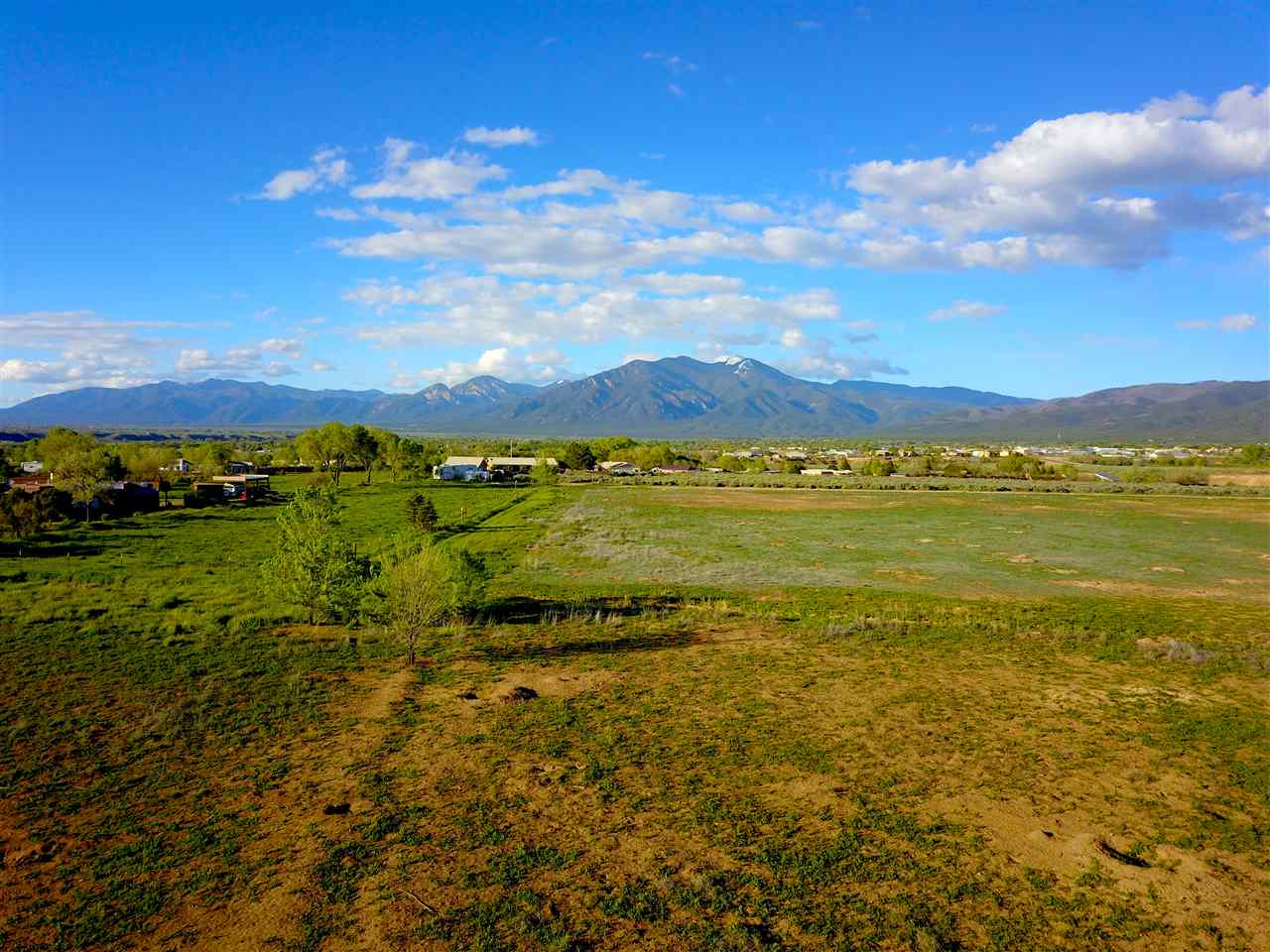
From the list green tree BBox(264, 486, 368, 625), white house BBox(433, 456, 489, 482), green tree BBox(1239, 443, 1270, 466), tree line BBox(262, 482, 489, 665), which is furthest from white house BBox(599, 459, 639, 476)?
green tree BBox(1239, 443, 1270, 466)

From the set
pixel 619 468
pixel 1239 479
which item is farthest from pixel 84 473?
pixel 1239 479

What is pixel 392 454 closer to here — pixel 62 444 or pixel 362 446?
pixel 362 446

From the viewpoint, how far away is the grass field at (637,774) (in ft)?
31.0

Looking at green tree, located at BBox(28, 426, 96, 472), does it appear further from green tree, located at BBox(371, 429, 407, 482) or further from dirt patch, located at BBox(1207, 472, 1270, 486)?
dirt patch, located at BBox(1207, 472, 1270, 486)

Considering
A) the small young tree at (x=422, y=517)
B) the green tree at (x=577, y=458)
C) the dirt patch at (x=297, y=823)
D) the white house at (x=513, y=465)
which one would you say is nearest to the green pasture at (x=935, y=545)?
the small young tree at (x=422, y=517)

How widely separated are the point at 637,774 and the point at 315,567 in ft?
53.7

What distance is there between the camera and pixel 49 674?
18.3m

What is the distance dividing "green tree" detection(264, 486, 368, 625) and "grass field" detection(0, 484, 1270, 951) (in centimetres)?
130

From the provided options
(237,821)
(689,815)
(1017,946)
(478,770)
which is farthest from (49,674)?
(1017,946)

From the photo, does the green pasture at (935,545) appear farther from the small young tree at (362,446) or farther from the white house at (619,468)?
the white house at (619,468)

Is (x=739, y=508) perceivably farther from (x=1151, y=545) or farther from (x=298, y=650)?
(x=298, y=650)

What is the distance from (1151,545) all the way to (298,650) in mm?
50802

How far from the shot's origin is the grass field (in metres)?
9.45

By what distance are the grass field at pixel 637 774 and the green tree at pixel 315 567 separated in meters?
1.30
